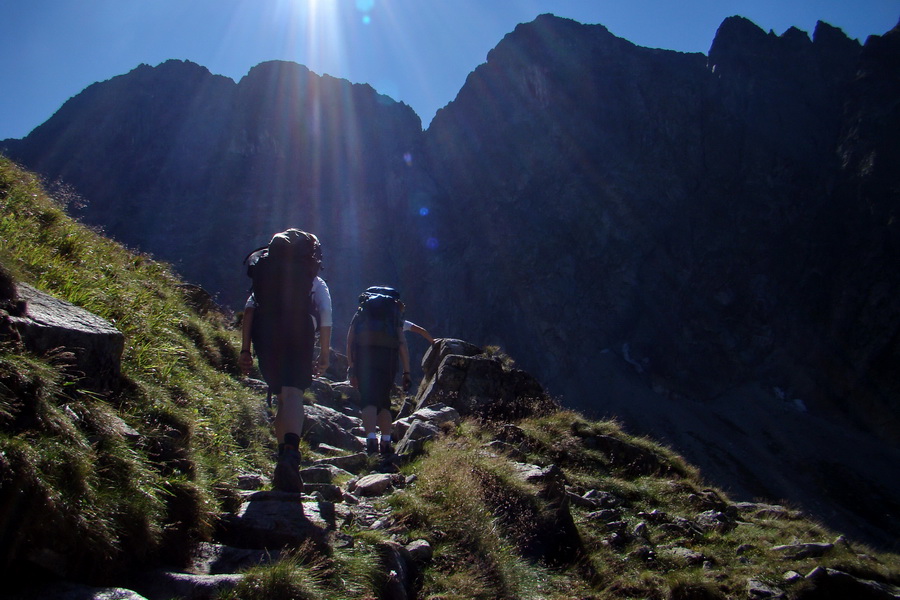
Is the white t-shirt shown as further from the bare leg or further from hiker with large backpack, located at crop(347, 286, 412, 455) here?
hiker with large backpack, located at crop(347, 286, 412, 455)

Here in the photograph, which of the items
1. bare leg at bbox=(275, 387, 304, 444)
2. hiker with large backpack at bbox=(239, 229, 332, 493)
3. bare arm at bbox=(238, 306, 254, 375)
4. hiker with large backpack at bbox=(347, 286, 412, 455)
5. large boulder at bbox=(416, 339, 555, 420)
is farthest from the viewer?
large boulder at bbox=(416, 339, 555, 420)

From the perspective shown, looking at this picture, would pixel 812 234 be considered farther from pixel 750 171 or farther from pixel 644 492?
pixel 644 492

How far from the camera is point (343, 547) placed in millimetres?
3188

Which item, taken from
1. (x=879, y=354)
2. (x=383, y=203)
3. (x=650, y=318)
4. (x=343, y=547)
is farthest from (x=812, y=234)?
(x=343, y=547)

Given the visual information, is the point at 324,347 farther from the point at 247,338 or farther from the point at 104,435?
the point at 104,435

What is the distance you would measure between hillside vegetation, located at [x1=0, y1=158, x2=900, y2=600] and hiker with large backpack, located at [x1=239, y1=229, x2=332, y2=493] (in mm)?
593

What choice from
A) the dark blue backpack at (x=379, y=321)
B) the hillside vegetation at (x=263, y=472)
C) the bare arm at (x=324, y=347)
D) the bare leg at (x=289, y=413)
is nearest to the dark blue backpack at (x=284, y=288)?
the bare arm at (x=324, y=347)

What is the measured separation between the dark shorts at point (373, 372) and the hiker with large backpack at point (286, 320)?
2.25m

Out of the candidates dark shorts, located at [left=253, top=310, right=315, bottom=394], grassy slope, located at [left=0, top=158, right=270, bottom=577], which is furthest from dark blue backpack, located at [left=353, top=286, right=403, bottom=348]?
dark shorts, located at [left=253, top=310, right=315, bottom=394]

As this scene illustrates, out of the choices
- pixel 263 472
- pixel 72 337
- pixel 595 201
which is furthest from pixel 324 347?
pixel 595 201

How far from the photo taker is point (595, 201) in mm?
92812

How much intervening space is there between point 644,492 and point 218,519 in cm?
463

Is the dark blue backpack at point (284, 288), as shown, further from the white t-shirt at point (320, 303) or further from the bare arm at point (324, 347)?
the bare arm at point (324, 347)

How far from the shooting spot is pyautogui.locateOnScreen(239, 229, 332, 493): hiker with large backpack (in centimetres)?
427
